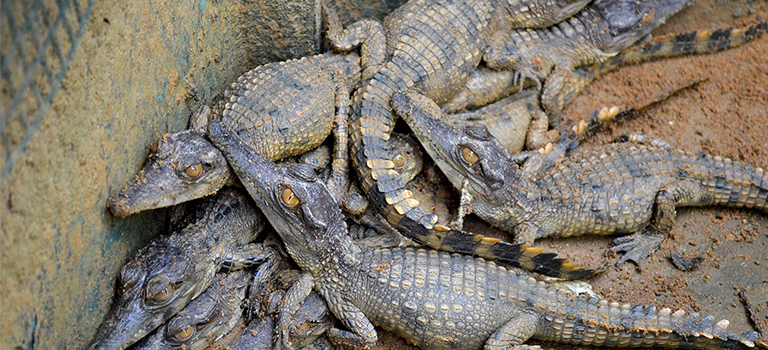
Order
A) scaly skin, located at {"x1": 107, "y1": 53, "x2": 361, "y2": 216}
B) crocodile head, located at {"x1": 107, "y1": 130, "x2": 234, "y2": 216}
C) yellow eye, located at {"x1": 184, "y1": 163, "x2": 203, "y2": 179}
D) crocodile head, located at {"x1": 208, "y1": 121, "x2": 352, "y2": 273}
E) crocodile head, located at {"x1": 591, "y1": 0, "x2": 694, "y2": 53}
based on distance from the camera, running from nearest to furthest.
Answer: crocodile head, located at {"x1": 107, "y1": 130, "x2": 234, "y2": 216}
scaly skin, located at {"x1": 107, "y1": 53, "x2": 361, "y2": 216}
yellow eye, located at {"x1": 184, "y1": 163, "x2": 203, "y2": 179}
crocodile head, located at {"x1": 208, "y1": 121, "x2": 352, "y2": 273}
crocodile head, located at {"x1": 591, "y1": 0, "x2": 694, "y2": 53}

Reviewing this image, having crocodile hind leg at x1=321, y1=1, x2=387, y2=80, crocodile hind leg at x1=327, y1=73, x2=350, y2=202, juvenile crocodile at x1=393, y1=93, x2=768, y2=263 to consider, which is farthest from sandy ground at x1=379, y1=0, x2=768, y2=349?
crocodile hind leg at x1=321, y1=1, x2=387, y2=80

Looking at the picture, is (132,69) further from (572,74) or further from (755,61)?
(755,61)

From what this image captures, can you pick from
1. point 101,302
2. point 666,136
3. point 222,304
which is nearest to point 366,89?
point 222,304

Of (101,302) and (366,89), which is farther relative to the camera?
(366,89)

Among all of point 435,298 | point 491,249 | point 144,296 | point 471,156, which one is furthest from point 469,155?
point 144,296

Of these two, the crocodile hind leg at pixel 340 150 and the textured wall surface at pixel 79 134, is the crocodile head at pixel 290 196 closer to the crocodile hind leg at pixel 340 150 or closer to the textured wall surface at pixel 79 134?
the crocodile hind leg at pixel 340 150

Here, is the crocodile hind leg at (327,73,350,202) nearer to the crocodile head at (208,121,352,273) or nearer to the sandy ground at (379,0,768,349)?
the crocodile head at (208,121,352,273)

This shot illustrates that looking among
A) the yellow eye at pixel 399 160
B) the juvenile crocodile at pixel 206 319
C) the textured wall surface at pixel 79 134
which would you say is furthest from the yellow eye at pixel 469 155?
the textured wall surface at pixel 79 134
